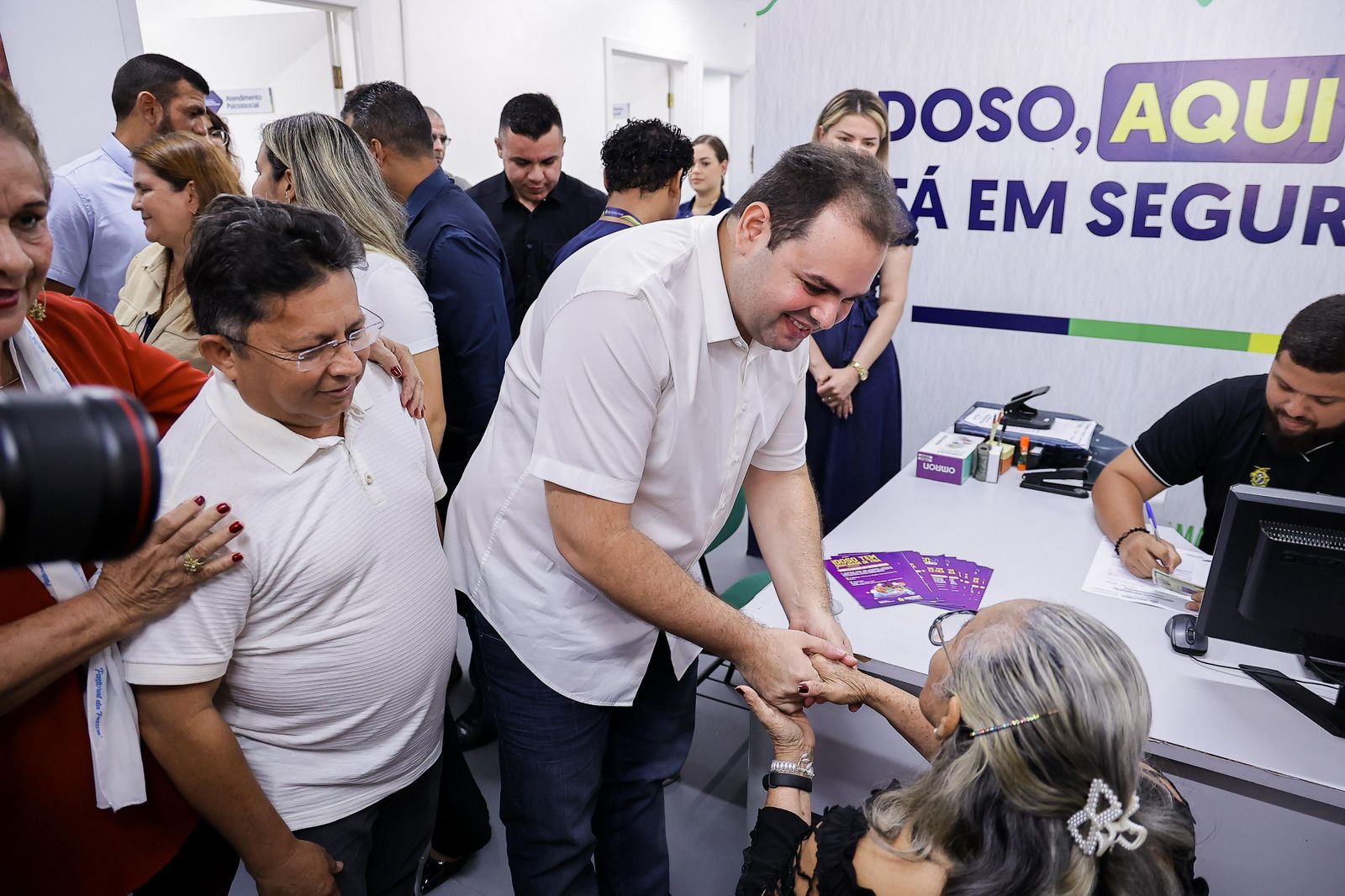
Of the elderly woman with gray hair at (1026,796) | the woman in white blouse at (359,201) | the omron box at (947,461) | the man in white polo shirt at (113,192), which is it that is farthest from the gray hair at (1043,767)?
the man in white polo shirt at (113,192)

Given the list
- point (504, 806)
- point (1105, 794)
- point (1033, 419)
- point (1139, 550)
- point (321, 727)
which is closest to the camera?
point (1105, 794)

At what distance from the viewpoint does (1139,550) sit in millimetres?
2068

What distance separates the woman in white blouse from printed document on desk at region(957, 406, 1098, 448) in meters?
1.89

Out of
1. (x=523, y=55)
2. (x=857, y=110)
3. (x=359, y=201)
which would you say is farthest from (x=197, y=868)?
(x=523, y=55)

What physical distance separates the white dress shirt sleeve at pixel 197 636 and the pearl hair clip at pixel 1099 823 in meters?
1.07

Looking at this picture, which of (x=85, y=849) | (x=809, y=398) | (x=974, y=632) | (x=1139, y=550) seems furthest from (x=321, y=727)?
(x=809, y=398)

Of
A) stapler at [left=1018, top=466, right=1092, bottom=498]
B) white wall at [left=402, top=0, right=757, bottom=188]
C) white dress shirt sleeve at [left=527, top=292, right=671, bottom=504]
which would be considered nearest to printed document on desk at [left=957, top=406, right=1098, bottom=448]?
stapler at [left=1018, top=466, right=1092, bottom=498]

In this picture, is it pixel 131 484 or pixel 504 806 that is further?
pixel 504 806

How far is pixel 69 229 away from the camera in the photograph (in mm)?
2586

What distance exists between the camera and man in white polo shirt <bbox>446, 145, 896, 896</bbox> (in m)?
1.23

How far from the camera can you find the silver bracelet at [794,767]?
1379 mm

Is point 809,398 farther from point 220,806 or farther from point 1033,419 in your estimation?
point 220,806

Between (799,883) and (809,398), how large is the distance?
233cm

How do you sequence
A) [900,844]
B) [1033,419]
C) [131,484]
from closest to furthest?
[131,484] < [900,844] < [1033,419]
